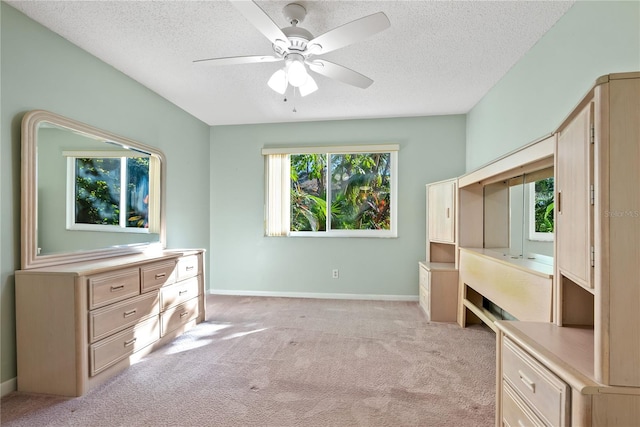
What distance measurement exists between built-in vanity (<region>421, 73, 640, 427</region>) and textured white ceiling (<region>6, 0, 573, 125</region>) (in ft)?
3.38

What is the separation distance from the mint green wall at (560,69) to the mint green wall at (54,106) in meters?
3.30

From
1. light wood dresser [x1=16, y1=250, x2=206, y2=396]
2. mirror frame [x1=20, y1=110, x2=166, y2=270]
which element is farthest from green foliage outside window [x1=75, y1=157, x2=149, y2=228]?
light wood dresser [x1=16, y1=250, x2=206, y2=396]

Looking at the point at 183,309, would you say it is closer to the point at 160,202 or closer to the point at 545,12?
the point at 160,202

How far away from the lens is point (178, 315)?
2.88 m

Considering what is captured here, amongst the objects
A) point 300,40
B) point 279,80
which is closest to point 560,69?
point 300,40

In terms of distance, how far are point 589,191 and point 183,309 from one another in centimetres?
316

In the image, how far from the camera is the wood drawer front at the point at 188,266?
2963 mm

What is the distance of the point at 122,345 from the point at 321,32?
2.75 m

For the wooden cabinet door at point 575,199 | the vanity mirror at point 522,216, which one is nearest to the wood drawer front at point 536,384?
the wooden cabinet door at point 575,199

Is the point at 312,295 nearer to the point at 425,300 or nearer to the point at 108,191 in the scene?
the point at 425,300

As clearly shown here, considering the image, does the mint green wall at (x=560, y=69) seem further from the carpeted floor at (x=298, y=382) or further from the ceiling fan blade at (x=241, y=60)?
the carpeted floor at (x=298, y=382)

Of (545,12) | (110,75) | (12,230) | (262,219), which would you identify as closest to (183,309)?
(12,230)

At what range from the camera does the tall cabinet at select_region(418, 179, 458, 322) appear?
129 inches

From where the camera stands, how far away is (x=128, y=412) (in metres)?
1.77
